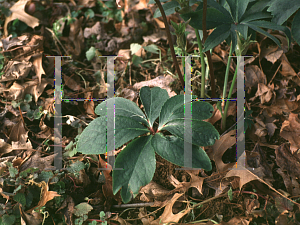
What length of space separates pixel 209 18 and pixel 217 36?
10 centimetres

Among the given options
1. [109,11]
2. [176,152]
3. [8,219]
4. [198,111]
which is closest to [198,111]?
[198,111]

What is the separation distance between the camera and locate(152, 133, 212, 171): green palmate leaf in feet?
3.16

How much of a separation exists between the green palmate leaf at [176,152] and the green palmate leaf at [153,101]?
0.16 meters

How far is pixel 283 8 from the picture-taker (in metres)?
1.05

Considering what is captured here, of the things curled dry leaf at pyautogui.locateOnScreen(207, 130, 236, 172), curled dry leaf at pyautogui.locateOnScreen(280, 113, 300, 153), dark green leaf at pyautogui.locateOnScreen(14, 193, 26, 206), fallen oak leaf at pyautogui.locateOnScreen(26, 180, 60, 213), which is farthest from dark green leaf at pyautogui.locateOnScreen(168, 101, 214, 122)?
dark green leaf at pyautogui.locateOnScreen(14, 193, 26, 206)

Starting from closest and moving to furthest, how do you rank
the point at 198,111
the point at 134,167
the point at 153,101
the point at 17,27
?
the point at 134,167 → the point at 198,111 → the point at 153,101 → the point at 17,27

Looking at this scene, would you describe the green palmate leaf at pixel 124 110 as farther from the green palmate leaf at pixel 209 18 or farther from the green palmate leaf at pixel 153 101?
the green palmate leaf at pixel 209 18

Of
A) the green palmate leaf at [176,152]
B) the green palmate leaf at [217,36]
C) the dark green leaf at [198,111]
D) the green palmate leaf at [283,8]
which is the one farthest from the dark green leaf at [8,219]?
the green palmate leaf at [283,8]

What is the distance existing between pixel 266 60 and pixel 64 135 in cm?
125

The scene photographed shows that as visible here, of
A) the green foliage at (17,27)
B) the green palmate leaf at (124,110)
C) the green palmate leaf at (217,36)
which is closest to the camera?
the green palmate leaf at (217,36)

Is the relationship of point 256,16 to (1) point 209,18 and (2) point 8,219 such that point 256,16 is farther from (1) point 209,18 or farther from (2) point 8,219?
(2) point 8,219

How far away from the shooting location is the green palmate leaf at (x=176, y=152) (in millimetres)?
963

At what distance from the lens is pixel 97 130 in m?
1.06

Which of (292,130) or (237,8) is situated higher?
(237,8)
